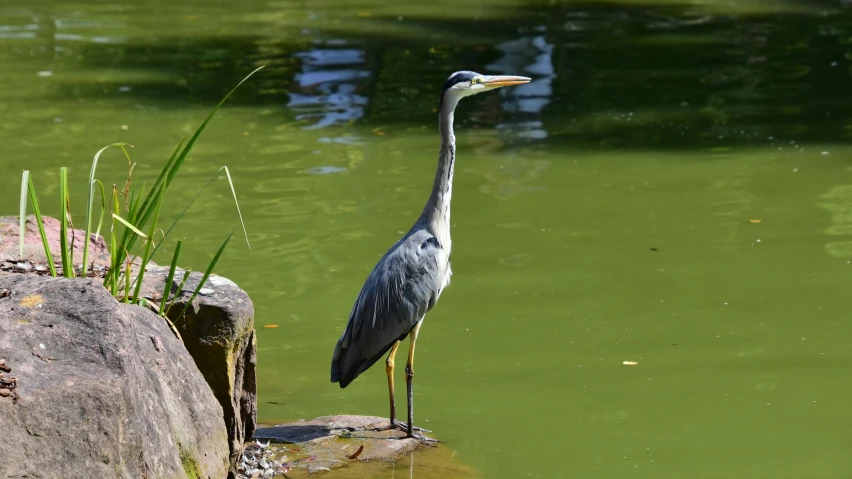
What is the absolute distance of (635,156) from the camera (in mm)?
9367

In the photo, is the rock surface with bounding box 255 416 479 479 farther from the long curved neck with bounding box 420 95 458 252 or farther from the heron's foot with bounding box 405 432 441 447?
the long curved neck with bounding box 420 95 458 252

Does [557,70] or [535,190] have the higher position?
[557,70]

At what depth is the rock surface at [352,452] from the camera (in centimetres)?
448

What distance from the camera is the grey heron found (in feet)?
16.4

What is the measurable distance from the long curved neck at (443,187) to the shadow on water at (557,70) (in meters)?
4.64

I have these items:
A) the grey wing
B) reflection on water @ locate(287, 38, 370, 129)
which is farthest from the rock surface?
reflection on water @ locate(287, 38, 370, 129)

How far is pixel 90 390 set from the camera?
9.59 feet

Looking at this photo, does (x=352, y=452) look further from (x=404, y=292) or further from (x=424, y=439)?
(x=404, y=292)

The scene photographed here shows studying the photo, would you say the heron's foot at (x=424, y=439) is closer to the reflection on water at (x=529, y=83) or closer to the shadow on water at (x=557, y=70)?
the shadow on water at (x=557, y=70)

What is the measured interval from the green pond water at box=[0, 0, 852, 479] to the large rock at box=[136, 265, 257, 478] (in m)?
0.78

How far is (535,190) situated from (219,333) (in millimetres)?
4720

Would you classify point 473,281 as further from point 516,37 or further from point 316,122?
point 516,37

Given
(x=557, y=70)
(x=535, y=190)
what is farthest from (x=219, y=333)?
(x=557, y=70)

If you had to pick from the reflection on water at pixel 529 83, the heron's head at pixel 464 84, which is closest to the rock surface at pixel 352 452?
the heron's head at pixel 464 84
